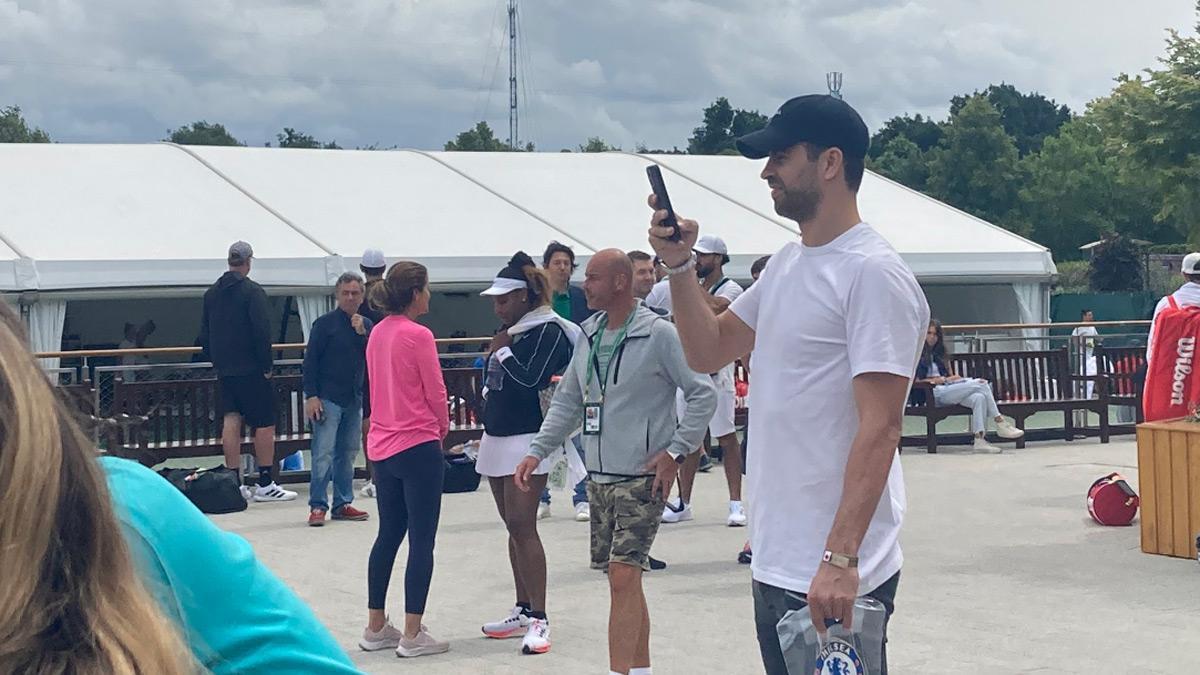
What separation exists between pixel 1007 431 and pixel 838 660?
13.6 metres

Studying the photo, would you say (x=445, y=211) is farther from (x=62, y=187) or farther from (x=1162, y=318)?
(x=1162, y=318)

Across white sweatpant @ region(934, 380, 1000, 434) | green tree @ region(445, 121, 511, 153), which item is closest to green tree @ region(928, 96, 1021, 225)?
green tree @ region(445, 121, 511, 153)

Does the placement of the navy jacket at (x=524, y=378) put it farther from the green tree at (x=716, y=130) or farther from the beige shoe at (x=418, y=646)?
the green tree at (x=716, y=130)

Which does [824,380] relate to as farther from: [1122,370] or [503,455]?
[1122,370]

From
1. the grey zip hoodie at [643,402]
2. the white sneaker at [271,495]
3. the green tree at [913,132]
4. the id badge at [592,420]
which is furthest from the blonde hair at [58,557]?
the green tree at [913,132]

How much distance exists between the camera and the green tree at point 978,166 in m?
66.2

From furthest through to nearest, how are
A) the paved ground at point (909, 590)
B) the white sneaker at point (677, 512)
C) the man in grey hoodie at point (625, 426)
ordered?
1. the white sneaker at point (677, 512)
2. the paved ground at point (909, 590)
3. the man in grey hoodie at point (625, 426)

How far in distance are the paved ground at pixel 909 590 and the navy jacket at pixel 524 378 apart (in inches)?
42.2

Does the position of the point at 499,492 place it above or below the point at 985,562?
above

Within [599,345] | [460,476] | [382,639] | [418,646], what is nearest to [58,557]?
[599,345]

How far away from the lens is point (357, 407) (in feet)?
39.3

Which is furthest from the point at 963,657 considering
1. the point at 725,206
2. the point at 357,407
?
the point at 725,206

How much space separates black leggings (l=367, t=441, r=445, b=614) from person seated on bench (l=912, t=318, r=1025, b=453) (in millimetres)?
9961

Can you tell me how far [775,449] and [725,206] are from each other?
20967 mm
